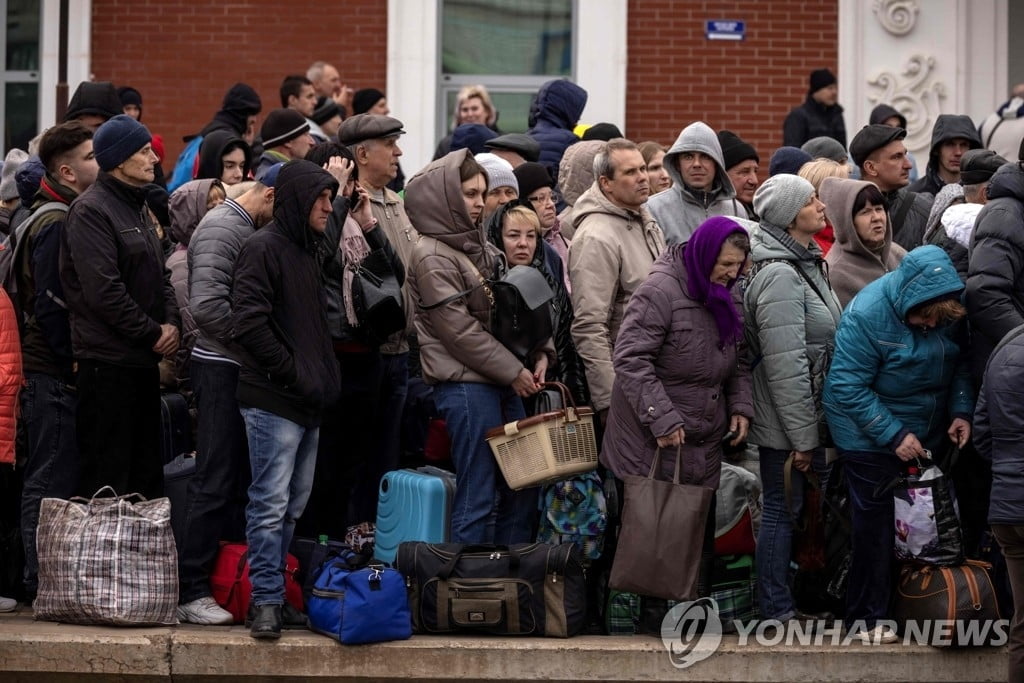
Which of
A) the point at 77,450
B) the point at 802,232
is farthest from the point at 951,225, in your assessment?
the point at 77,450

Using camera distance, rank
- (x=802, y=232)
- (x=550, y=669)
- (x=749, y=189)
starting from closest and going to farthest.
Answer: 1. (x=550, y=669)
2. (x=802, y=232)
3. (x=749, y=189)

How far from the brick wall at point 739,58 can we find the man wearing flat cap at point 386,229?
5.65 m

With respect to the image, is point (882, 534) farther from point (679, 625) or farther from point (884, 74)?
point (884, 74)

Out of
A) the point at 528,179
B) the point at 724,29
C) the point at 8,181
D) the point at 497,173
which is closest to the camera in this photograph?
the point at 497,173

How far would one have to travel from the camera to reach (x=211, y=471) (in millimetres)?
8359

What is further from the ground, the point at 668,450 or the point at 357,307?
the point at 357,307

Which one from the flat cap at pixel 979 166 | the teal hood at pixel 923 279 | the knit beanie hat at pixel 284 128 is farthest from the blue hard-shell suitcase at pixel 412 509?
the flat cap at pixel 979 166

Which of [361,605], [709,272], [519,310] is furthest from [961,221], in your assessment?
[361,605]

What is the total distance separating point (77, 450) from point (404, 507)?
5.18ft

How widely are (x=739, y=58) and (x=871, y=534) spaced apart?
692 centimetres

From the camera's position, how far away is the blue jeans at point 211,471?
8.30 metres

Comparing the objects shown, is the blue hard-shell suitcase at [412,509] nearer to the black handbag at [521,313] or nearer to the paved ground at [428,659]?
the paved ground at [428,659]

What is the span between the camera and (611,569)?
328 inches

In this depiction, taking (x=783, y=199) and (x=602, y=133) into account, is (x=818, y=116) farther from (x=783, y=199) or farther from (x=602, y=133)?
(x=783, y=199)
